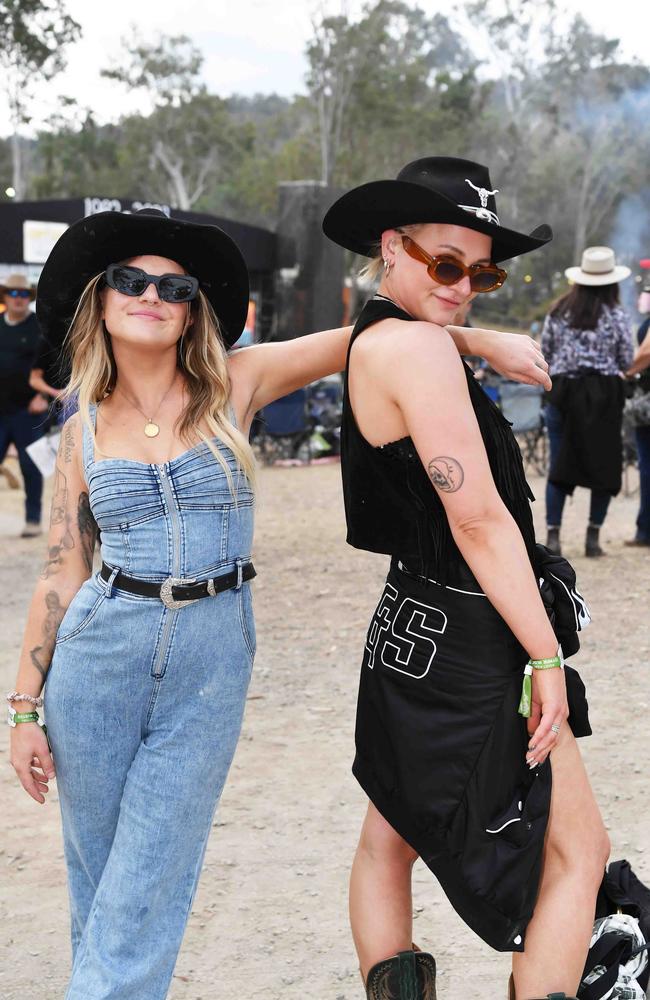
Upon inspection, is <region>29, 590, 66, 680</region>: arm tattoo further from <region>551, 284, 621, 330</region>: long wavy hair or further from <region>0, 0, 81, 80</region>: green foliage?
<region>0, 0, 81, 80</region>: green foliage

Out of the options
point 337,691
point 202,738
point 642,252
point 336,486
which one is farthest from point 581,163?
point 202,738

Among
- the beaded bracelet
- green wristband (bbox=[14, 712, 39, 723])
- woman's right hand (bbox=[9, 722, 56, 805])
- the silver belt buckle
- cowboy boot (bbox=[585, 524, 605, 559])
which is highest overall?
the silver belt buckle

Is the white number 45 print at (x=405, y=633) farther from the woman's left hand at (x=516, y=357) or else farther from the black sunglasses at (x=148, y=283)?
the black sunglasses at (x=148, y=283)

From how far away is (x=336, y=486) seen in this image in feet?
41.3

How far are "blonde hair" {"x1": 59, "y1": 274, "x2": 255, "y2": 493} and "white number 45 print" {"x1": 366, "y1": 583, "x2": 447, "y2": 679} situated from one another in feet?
1.22

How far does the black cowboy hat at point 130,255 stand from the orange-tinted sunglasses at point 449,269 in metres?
0.36

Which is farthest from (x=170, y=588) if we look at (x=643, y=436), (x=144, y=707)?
(x=643, y=436)

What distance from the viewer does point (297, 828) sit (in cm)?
392

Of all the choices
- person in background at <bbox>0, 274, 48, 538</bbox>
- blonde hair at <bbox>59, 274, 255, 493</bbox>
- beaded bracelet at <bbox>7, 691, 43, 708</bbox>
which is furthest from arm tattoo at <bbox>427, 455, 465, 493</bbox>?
person in background at <bbox>0, 274, 48, 538</bbox>

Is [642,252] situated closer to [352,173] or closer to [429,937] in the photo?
[352,173]

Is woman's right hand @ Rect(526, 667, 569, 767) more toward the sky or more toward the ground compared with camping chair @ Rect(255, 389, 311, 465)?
more toward the sky

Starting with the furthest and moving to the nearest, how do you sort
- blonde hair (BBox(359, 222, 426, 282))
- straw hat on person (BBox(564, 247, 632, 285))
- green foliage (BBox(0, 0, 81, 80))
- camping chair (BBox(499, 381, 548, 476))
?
green foliage (BBox(0, 0, 81, 80)) < camping chair (BBox(499, 381, 548, 476)) < straw hat on person (BBox(564, 247, 632, 285)) < blonde hair (BBox(359, 222, 426, 282))

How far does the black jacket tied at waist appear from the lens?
787cm

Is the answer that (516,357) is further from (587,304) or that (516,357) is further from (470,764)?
(587,304)
